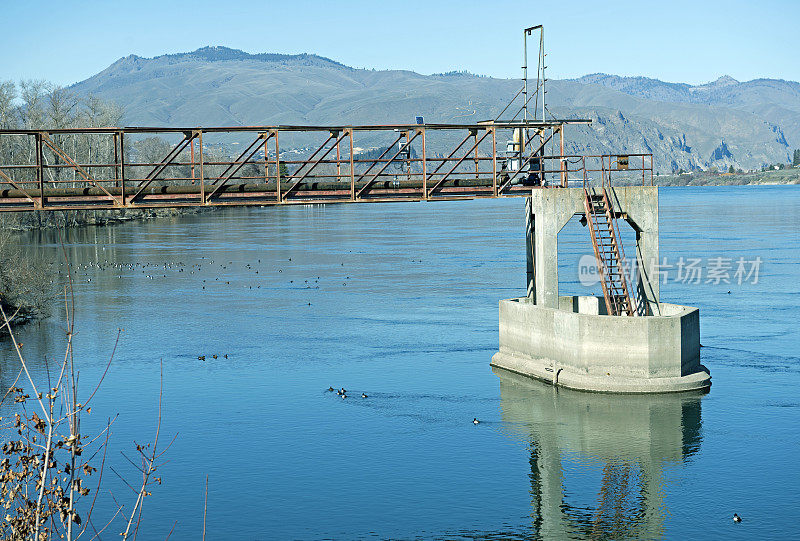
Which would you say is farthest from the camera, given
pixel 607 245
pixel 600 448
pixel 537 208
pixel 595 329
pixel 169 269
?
pixel 169 269

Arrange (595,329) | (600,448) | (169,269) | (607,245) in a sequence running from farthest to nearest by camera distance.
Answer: (169,269), (607,245), (595,329), (600,448)

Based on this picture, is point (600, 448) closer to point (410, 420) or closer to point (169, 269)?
point (410, 420)

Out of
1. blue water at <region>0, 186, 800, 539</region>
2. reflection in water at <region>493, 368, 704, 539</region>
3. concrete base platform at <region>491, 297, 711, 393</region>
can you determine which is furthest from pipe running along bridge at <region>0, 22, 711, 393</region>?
blue water at <region>0, 186, 800, 539</region>

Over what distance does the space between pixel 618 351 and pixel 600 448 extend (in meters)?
5.61

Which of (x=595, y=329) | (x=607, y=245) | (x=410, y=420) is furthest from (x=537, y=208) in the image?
(x=410, y=420)

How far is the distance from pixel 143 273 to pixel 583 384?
4873 centimetres

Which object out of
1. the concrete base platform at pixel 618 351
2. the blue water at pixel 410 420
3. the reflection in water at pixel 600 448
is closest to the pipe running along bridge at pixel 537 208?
the concrete base platform at pixel 618 351

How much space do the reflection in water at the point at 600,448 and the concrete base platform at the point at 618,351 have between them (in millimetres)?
504

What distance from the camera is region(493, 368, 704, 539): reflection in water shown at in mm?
24266

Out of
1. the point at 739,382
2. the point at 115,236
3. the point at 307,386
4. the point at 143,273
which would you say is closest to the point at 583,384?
the point at 739,382

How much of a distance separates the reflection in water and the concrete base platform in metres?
0.50

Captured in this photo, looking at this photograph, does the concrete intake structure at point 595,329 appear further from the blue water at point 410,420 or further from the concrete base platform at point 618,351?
the blue water at point 410,420

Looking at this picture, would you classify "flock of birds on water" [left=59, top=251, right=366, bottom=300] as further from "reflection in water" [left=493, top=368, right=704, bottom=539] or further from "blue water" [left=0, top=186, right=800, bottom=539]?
"reflection in water" [left=493, top=368, right=704, bottom=539]

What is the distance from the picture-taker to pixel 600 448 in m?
30.2
